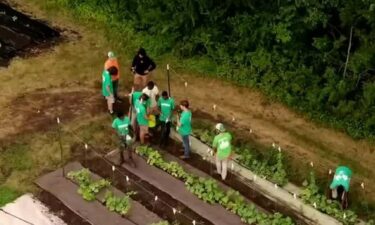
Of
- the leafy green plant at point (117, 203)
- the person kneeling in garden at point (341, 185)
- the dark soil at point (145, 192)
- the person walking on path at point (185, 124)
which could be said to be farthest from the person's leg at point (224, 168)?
the person kneeling in garden at point (341, 185)

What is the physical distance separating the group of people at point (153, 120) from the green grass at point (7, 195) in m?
2.32

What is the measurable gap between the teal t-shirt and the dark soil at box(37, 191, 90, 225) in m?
2.75

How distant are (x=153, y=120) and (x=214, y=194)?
2.19 m

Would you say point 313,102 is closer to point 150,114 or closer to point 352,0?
point 352,0

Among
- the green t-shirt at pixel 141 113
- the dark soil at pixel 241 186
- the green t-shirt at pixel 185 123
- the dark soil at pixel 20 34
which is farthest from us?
the dark soil at pixel 20 34

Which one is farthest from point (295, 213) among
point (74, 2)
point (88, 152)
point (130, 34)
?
point (74, 2)

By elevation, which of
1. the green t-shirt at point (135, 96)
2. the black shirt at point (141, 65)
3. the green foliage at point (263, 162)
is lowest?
the green foliage at point (263, 162)

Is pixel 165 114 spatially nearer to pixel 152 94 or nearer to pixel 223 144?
pixel 152 94

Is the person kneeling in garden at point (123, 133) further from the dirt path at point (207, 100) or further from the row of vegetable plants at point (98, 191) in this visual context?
the dirt path at point (207, 100)

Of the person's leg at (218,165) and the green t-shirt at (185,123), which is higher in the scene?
the green t-shirt at (185,123)

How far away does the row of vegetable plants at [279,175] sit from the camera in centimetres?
1312

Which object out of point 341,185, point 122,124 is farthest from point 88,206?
point 341,185

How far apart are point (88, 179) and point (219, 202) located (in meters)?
2.76

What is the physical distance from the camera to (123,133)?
13641 mm
